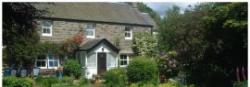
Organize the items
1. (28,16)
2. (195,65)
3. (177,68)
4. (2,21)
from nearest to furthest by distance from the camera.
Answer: (2,21), (28,16), (195,65), (177,68)

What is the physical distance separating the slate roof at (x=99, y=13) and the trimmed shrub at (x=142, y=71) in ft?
34.9

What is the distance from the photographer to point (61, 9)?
36438 mm

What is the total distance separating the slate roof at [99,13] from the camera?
36344 mm

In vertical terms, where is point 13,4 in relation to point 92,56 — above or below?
above

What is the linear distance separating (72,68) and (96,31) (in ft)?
18.6

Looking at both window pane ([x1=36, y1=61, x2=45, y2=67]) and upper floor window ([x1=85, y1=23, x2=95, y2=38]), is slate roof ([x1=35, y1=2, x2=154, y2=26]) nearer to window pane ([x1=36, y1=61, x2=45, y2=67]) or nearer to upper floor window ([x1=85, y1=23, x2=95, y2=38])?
upper floor window ([x1=85, y1=23, x2=95, y2=38])

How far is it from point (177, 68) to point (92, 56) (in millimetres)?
11195

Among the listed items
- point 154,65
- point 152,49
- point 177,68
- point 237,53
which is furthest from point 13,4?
point 152,49

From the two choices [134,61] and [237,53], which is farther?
[134,61]

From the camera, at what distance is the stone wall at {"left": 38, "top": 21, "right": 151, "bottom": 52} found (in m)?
35.3

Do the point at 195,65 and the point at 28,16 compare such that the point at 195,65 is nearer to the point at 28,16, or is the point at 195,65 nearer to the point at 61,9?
the point at 28,16

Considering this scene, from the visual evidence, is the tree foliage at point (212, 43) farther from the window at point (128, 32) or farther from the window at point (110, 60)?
the window at point (128, 32)

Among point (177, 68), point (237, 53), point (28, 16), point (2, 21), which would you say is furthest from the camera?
point (177, 68)

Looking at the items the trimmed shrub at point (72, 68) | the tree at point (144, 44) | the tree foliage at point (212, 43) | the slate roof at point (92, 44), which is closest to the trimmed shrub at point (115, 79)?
the tree foliage at point (212, 43)
